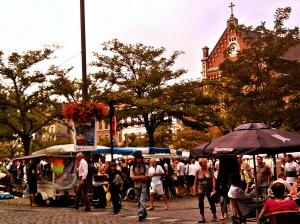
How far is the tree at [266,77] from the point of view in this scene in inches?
1238

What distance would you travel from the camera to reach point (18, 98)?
3344cm

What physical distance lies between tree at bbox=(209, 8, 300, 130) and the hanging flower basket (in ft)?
48.7

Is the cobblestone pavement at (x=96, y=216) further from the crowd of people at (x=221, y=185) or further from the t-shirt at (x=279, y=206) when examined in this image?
the t-shirt at (x=279, y=206)

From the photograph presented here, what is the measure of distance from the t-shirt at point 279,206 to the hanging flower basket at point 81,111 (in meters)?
10.7

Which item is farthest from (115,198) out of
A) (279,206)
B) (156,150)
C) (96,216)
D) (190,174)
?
(156,150)

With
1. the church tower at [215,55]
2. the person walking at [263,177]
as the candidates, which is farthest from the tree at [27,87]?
the church tower at [215,55]

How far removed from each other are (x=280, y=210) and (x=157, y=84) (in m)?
29.9

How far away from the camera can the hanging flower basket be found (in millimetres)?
17812

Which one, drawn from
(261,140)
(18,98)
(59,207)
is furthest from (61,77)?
(261,140)

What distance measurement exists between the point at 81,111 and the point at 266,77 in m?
16.4

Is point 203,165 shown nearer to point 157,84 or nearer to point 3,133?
point 157,84

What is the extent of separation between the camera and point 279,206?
7.90 metres

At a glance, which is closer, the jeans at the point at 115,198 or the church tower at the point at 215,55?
the jeans at the point at 115,198

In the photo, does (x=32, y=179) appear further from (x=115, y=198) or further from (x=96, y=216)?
(x=96, y=216)
